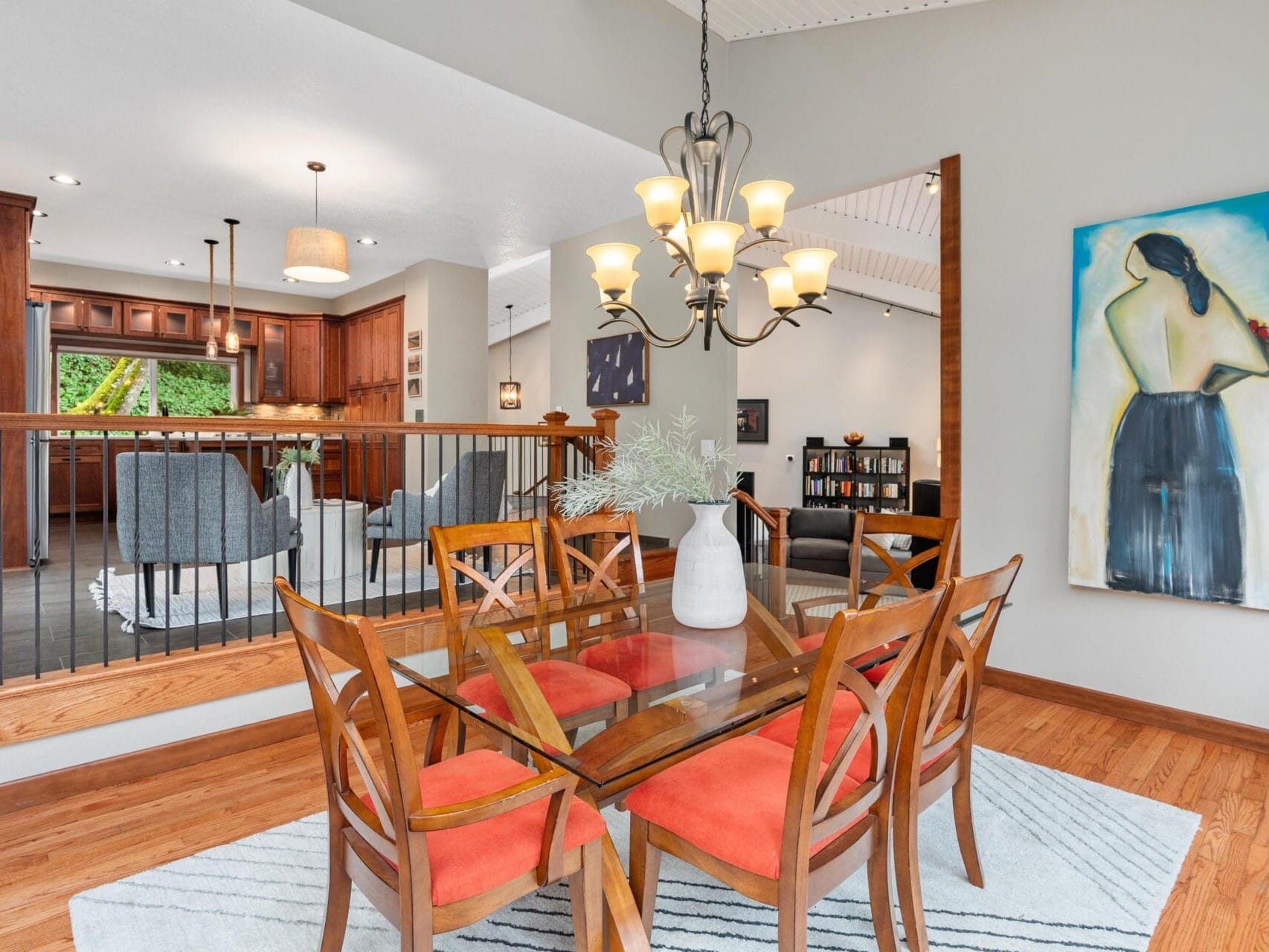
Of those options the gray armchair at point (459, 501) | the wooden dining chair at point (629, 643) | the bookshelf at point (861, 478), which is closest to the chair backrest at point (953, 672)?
the wooden dining chair at point (629, 643)

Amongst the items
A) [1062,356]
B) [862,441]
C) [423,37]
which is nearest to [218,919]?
[423,37]

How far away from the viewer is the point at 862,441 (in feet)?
33.1

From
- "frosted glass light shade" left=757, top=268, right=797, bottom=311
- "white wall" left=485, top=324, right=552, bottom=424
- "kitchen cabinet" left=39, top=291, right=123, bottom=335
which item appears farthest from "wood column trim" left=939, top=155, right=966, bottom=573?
"white wall" left=485, top=324, right=552, bottom=424

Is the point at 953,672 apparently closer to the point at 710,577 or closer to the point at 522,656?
the point at 710,577

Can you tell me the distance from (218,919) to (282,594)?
3.45ft

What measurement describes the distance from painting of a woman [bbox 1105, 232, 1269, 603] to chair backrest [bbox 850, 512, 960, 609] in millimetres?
940

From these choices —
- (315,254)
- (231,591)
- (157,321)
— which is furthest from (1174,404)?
(157,321)

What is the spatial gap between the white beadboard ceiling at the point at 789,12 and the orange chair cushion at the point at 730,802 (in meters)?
3.58

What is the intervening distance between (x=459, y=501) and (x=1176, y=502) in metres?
3.34

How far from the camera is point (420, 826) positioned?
3.59ft

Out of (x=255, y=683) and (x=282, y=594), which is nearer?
(x=282, y=594)

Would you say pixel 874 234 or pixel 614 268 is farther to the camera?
pixel 874 234

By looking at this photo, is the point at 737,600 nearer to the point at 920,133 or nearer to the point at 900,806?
the point at 900,806

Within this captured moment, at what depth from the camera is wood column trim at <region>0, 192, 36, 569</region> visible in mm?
4703
